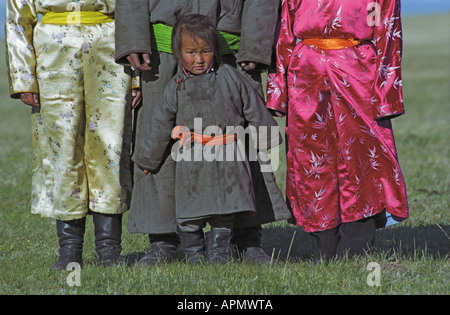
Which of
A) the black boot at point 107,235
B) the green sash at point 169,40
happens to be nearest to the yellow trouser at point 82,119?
the black boot at point 107,235

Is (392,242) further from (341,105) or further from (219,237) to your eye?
(219,237)

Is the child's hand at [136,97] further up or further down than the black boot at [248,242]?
further up

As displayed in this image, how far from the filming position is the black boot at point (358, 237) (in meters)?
4.63

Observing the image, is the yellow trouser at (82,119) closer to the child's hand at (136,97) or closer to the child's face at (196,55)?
the child's hand at (136,97)

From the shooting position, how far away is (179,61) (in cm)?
447

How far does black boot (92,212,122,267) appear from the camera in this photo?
15.8ft

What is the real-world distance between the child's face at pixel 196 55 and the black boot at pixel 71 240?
1.32 m

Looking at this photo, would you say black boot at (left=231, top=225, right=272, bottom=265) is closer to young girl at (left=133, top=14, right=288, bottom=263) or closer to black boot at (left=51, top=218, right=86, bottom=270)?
young girl at (left=133, top=14, right=288, bottom=263)

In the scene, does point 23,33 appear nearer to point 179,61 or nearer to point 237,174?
point 179,61

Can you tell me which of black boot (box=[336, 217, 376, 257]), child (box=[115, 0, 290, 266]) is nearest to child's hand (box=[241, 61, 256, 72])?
child (box=[115, 0, 290, 266])

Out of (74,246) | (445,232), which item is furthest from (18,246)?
(445,232)

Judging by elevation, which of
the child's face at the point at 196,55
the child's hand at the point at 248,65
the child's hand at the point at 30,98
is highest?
the child's face at the point at 196,55

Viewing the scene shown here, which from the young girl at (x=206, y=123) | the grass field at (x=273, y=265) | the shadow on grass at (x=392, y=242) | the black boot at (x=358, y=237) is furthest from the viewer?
the shadow on grass at (x=392, y=242)

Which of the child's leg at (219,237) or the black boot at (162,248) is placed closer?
the child's leg at (219,237)
